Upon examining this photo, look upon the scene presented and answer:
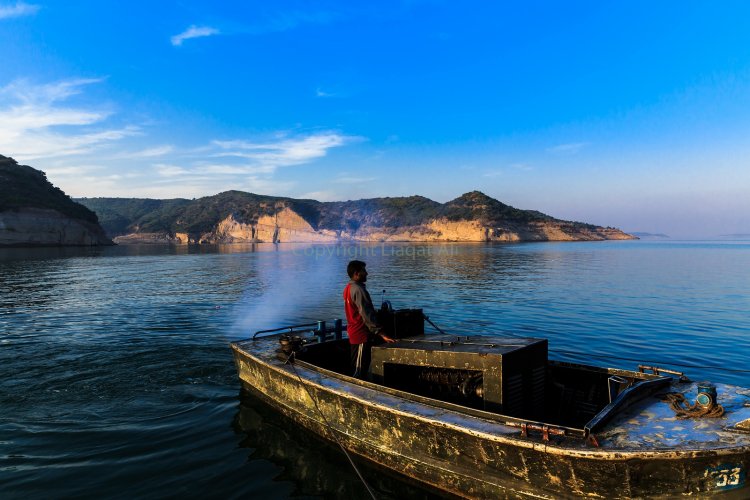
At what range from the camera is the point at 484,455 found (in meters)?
5.20

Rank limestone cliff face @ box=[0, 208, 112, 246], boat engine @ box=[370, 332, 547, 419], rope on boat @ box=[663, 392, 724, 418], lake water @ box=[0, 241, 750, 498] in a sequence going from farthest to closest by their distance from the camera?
limestone cliff face @ box=[0, 208, 112, 246]
lake water @ box=[0, 241, 750, 498]
boat engine @ box=[370, 332, 547, 419]
rope on boat @ box=[663, 392, 724, 418]

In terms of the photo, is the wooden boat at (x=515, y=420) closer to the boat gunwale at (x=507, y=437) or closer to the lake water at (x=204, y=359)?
the boat gunwale at (x=507, y=437)

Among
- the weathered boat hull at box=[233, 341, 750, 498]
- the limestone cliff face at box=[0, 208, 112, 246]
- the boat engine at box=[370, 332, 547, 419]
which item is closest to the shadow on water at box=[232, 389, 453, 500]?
the weathered boat hull at box=[233, 341, 750, 498]

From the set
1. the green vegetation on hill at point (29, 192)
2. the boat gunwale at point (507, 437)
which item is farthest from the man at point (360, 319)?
the green vegetation on hill at point (29, 192)

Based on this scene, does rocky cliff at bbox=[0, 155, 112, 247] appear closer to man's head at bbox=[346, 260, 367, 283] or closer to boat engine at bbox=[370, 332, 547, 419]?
man's head at bbox=[346, 260, 367, 283]

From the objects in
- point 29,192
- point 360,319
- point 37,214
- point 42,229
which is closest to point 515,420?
point 360,319

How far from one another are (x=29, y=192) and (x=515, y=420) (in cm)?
13027

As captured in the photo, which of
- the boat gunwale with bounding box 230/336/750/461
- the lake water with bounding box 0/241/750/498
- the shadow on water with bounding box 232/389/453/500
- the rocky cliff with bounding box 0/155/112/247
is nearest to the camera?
the boat gunwale with bounding box 230/336/750/461

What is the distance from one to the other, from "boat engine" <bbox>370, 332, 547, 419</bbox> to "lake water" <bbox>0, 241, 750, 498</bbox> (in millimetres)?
1596

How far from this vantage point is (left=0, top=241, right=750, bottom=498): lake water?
6484 millimetres

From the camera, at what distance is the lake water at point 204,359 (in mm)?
6484

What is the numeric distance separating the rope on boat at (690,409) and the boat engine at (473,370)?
5.90 feet

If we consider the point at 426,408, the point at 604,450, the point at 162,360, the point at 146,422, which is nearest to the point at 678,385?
the point at 604,450

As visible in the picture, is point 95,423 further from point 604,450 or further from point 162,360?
point 604,450
